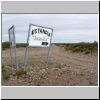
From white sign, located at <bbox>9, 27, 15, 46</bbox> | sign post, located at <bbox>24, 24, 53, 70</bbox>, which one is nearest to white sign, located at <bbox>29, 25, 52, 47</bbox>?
sign post, located at <bbox>24, 24, 53, 70</bbox>

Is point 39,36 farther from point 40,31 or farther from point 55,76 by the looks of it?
point 55,76

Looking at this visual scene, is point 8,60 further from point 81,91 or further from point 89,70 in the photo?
point 81,91

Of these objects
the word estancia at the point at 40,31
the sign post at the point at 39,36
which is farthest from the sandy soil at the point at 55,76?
the word estancia at the point at 40,31

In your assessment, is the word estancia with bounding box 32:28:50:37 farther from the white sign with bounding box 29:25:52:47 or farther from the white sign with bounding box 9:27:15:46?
the white sign with bounding box 9:27:15:46

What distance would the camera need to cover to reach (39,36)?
5.16 m

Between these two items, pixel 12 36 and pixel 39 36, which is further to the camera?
pixel 39 36

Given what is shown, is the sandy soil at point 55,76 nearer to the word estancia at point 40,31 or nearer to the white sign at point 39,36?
the white sign at point 39,36

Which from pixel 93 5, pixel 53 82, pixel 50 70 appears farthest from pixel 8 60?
pixel 93 5

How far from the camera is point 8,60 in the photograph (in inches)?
224

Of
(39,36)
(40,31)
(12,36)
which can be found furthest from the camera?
(39,36)

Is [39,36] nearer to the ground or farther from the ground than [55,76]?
farther from the ground

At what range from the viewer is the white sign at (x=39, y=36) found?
4961 millimetres

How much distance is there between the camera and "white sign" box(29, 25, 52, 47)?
4961 millimetres

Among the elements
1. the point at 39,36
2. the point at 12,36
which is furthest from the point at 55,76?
Answer: the point at 12,36
